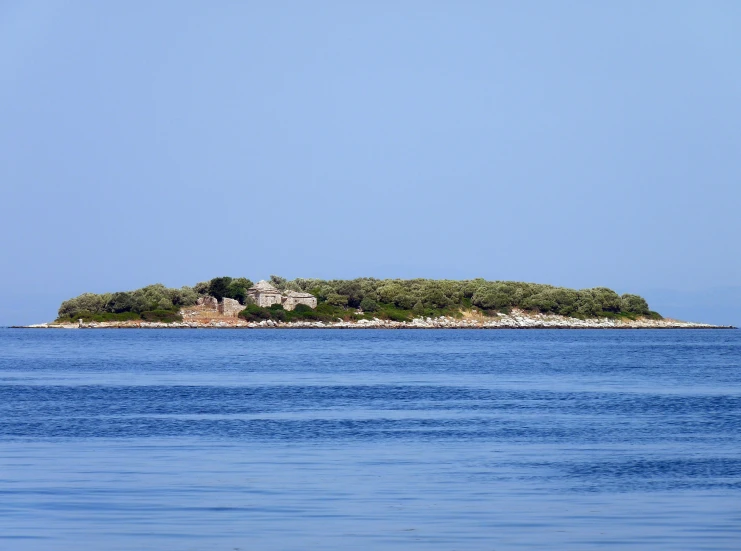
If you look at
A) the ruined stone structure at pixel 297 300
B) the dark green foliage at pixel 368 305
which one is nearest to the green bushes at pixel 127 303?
the ruined stone structure at pixel 297 300

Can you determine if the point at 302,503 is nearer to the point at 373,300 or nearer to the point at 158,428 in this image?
the point at 158,428

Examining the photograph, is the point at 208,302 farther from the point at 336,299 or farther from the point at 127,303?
the point at 336,299

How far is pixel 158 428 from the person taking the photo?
27.9 meters

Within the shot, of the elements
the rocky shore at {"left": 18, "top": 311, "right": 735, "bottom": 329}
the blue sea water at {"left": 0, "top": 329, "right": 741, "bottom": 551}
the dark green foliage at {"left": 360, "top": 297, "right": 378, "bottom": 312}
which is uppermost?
the dark green foliage at {"left": 360, "top": 297, "right": 378, "bottom": 312}

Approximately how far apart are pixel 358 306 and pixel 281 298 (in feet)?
42.4

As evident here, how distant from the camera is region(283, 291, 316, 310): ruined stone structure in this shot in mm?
169625

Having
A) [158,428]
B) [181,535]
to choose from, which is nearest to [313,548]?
[181,535]

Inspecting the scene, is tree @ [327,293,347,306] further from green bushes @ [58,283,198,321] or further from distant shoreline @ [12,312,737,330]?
green bushes @ [58,283,198,321]

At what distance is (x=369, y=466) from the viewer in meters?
20.9

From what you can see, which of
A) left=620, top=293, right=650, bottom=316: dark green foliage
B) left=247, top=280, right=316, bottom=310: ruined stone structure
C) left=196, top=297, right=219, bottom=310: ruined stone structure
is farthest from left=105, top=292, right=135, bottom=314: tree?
left=620, top=293, right=650, bottom=316: dark green foliage

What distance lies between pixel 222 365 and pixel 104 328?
10291 centimetres

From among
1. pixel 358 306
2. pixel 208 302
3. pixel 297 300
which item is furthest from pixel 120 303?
pixel 358 306

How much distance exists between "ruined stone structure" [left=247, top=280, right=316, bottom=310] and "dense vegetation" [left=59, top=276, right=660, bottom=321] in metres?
1.58

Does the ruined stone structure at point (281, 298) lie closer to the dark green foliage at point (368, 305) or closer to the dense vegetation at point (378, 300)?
the dense vegetation at point (378, 300)
